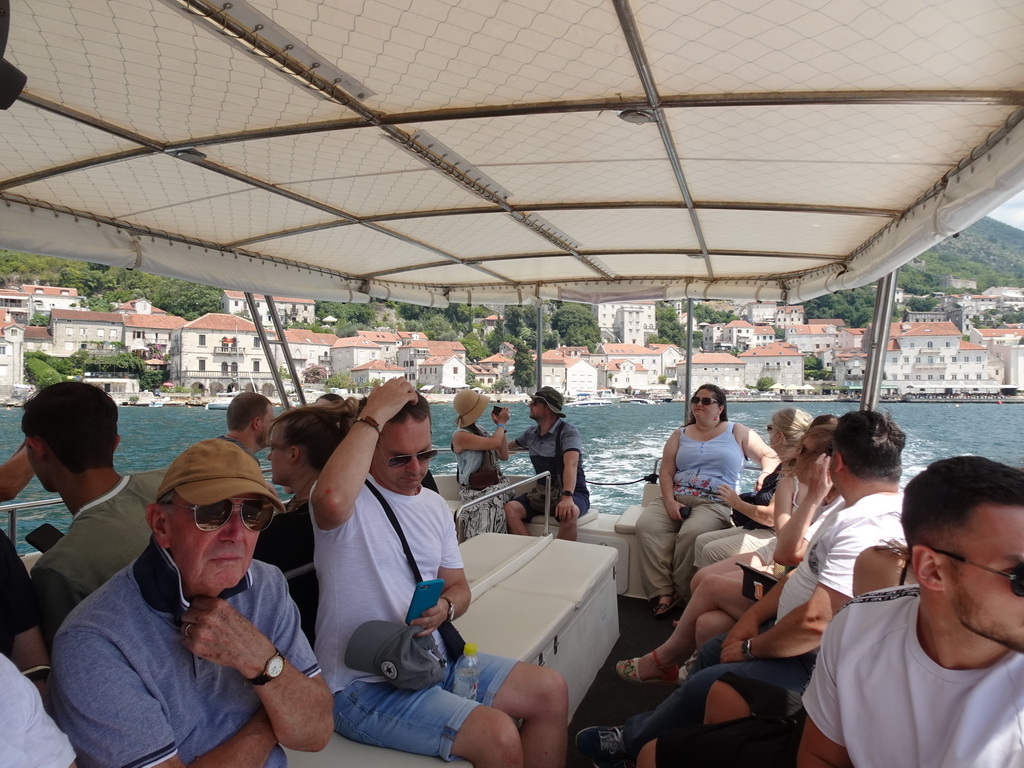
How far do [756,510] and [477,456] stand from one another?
1985mm

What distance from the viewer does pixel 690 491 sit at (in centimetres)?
429

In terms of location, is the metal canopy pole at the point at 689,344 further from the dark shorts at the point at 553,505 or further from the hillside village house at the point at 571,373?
the hillside village house at the point at 571,373

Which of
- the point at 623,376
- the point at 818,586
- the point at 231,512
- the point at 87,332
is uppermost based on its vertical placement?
the point at 87,332

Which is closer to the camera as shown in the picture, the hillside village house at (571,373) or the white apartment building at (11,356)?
the white apartment building at (11,356)

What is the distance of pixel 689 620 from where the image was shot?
9.39 ft

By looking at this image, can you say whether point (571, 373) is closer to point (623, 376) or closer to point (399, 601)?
point (623, 376)

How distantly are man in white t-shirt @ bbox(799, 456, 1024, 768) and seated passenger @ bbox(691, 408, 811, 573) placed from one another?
7.57 ft

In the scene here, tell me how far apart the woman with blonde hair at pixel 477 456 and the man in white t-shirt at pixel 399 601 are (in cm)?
244

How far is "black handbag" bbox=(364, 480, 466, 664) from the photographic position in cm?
188

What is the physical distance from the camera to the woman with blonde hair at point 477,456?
14.9 ft

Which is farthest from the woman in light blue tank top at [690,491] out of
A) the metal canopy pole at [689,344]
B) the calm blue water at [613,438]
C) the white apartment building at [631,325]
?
the white apartment building at [631,325]

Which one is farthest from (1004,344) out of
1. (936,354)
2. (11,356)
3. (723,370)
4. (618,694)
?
(11,356)

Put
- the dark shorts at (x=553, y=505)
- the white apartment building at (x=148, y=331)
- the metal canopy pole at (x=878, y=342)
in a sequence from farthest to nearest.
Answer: the white apartment building at (x=148, y=331) < the dark shorts at (x=553, y=505) < the metal canopy pole at (x=878, y=342)

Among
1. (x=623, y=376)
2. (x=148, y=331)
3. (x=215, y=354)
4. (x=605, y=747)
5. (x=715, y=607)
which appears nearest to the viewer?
(x=605, y=747)
